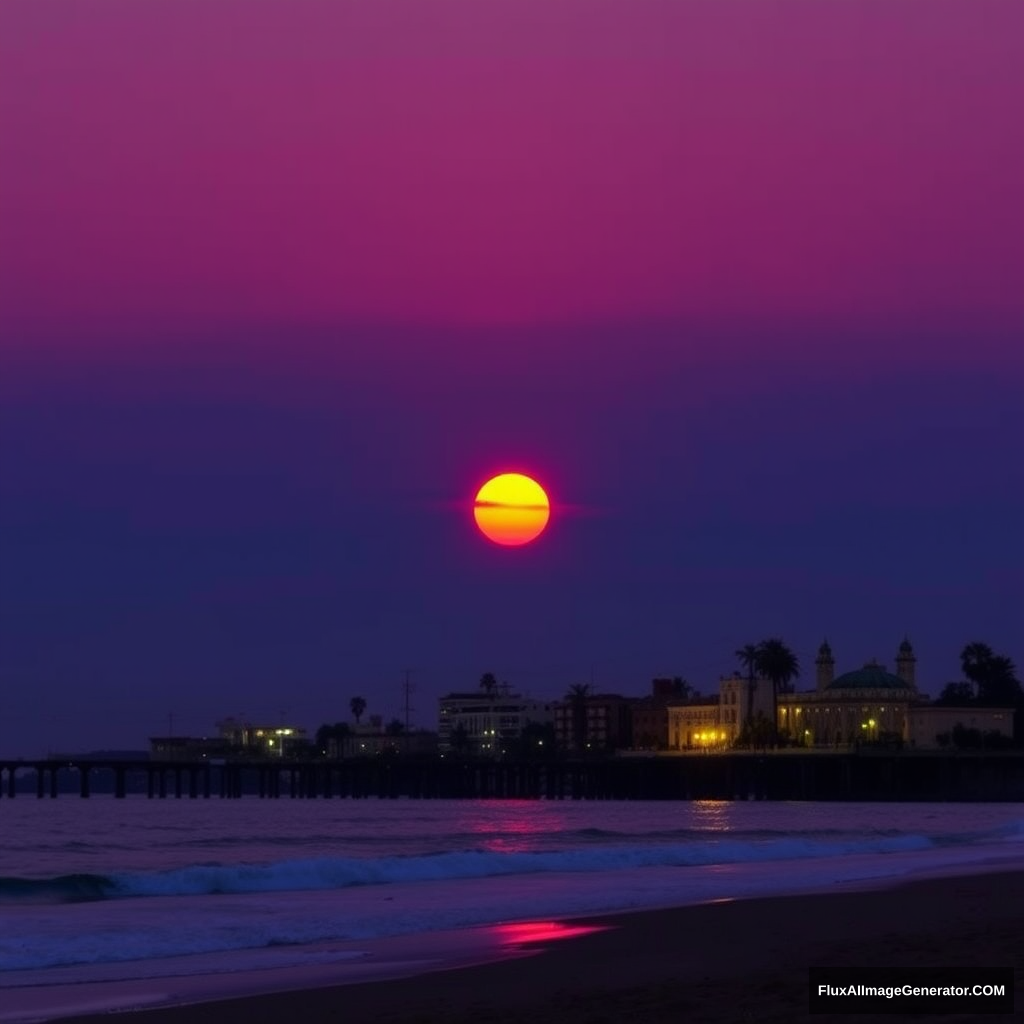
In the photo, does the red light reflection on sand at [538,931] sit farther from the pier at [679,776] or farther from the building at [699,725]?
the building at [699,725]

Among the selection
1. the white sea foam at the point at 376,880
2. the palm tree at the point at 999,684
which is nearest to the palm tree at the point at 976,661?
the palm tree at the point at 999,684

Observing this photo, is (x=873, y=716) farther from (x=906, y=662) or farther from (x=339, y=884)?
(x=339, y=884)

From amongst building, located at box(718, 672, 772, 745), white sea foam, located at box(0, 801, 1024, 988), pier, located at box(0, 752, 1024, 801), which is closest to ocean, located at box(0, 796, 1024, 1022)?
white sea foam, located at box(0, 801, 1024, 988)

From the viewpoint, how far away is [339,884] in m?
31.0

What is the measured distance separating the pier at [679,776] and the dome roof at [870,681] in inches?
826

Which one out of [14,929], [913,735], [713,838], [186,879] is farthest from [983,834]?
[913,735]

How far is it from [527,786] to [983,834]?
79967 millimetres

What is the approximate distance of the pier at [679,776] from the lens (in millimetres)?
104500

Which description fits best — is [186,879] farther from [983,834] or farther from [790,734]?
[790,734]

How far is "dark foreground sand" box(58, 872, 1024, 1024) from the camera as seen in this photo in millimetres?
12844

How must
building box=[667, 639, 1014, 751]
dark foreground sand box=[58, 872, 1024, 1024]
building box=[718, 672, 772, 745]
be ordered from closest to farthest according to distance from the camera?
dark foreground sand box=[58, 872, 1024, 1024] → building box=[667, 639, 1014, 751] → building box=[718, 672, 772, 745]

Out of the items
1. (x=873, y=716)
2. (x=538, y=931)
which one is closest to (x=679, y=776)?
(x=873, y=716)

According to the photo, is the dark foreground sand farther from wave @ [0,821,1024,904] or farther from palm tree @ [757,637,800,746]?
palm tree @ [757,637,800,746]

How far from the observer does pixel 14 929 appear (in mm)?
21625
